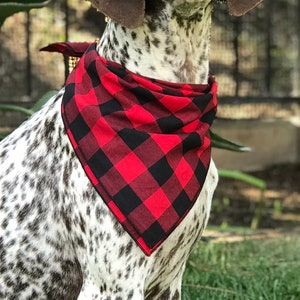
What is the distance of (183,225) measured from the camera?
103 inches

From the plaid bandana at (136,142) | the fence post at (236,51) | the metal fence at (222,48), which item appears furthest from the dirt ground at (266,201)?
the plaid bandana at (136,142)

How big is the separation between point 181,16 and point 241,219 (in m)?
4.95

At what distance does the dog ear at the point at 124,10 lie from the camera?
2389 millimetres

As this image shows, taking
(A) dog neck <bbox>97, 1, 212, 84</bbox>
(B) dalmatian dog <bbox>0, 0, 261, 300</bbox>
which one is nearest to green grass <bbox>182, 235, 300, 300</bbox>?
(B) dalmatian dog <bbox>0, 0, 261, 300</bbox>

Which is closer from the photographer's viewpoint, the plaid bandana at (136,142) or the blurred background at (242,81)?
the plaid bandana at (136,142)

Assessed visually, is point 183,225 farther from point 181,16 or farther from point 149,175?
point 181,16

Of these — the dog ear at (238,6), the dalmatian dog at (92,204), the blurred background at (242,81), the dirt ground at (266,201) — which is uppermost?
the dog ear at (238,6)

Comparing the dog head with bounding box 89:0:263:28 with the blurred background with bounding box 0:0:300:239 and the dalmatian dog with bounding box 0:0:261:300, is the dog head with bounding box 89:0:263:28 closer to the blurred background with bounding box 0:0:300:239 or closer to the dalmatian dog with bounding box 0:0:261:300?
the dalmatian dog with bounding box 0:0:261:300

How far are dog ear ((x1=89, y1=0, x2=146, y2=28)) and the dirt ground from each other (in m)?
4.37

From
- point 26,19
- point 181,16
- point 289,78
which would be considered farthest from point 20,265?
point 289,78

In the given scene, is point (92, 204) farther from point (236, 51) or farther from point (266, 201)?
point (236, 51)

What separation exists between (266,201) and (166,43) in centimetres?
563

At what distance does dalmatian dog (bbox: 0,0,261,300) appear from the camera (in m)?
2.49

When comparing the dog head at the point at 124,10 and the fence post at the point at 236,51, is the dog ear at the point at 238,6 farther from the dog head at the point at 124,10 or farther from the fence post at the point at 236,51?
the fence post at the point at 236,51
